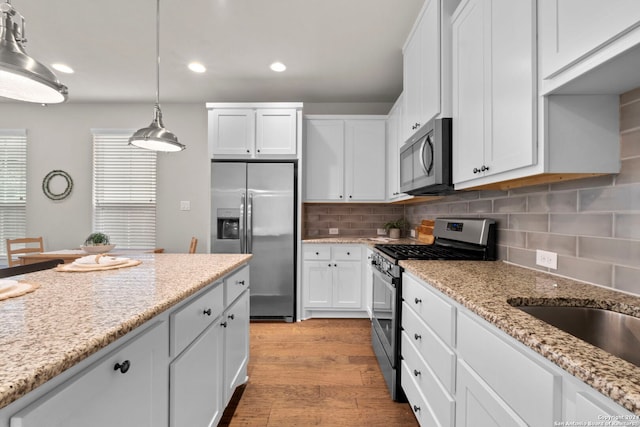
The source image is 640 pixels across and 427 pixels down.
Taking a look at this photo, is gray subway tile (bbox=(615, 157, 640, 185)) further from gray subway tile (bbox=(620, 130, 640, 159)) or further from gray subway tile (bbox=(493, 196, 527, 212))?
gray subway tile (bbox=(493, 196, 527, 212))

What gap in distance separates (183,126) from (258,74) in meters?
1.51

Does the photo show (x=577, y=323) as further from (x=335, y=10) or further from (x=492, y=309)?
(x=335, y=10)

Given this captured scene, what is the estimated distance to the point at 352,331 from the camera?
2930 mm

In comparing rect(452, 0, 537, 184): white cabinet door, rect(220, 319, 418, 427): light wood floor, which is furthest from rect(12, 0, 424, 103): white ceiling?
rect(220, 319, 418, 427): light wood floor

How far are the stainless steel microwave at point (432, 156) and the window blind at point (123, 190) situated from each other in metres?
3.53

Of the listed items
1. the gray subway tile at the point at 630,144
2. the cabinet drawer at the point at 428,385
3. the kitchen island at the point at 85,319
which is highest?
the gray subway tile at the point at 630,144

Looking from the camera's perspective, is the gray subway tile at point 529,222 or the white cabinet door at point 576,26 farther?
the gray subway tile at point 529,222

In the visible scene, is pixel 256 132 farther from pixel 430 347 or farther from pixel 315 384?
pixel 430 347

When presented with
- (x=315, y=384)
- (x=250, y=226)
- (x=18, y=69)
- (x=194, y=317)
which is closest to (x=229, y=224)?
(x=250, y=226)

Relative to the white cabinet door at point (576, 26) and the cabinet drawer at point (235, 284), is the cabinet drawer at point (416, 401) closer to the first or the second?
the cabinet drawer at point (235, 284)

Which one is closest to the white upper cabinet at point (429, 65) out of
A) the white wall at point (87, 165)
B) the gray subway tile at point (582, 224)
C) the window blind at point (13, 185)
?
the gray subway tile at point (582, 224)

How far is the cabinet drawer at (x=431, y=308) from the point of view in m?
1.14

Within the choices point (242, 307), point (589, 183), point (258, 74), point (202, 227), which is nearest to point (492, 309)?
point (589, 183)

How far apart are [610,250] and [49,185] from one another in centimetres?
564
